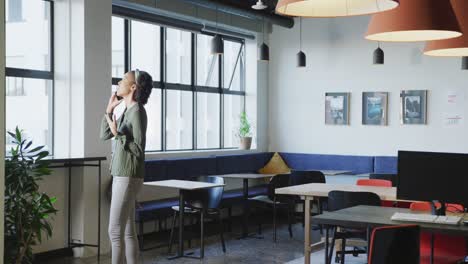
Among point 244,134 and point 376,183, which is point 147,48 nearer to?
point 244,134

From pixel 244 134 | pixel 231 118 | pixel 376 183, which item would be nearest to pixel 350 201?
pixel 376 183

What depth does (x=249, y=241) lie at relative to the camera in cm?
836

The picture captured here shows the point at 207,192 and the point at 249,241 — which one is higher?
the point at 207,192

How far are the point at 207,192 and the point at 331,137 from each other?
413cm

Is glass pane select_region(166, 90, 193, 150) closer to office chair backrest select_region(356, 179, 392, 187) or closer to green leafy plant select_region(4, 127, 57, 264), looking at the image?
office chair backrest select_region(356, 179, 392, 187)

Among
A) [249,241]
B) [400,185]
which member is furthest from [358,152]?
[400,185]

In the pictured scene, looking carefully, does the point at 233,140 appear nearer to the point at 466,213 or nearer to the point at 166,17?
the point at 166,17

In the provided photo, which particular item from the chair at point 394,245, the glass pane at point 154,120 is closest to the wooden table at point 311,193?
the chair at point 394,245

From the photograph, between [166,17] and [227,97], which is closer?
[166,17]

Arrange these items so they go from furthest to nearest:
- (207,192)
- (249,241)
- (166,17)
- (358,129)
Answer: (358,129) → (166,17) → (249,241) → (207,192)

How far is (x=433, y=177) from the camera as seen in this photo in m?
4.48

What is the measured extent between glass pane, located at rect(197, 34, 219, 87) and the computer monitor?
231 inches

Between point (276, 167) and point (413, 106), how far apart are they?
2.46 m

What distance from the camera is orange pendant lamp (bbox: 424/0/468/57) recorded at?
4.73 metres
